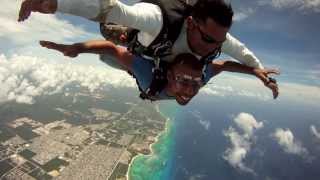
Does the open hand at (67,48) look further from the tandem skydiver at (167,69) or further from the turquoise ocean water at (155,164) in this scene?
the turquoise ocean water at (155,164)

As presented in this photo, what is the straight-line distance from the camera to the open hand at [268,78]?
3.63 metres

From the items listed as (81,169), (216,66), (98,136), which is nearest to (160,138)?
(98,136)

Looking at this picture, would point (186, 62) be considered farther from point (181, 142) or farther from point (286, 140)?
point (286, 140)

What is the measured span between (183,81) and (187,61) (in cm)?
20

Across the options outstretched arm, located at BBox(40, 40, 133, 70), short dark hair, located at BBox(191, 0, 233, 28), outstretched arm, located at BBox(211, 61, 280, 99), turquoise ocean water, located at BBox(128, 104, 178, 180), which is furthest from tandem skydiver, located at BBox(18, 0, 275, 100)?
turquoise ocean water, located at BBox(128, 104, 178, 180)

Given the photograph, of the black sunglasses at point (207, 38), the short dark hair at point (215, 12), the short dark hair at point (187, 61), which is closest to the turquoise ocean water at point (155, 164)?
the short dark hair at point (187, 61)

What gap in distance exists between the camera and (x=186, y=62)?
2617 mm

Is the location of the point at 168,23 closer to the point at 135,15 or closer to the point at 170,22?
the point at 170,22

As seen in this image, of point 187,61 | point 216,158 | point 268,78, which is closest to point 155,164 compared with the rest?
point 216,158

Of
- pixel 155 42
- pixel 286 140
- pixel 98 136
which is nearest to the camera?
pixel 155 42

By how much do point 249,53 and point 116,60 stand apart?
1.54 metres

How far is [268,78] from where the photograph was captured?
3.70 meters

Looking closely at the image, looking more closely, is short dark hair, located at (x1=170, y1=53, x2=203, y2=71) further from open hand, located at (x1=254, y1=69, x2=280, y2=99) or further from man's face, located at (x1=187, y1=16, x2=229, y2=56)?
open hand, located at (x1=254, y1=69, x2=280, y2=99)

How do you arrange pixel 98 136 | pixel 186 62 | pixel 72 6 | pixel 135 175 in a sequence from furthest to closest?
pixel 98 136 → pixel 135 175 → pixel 186 62 → pixel 72 6
